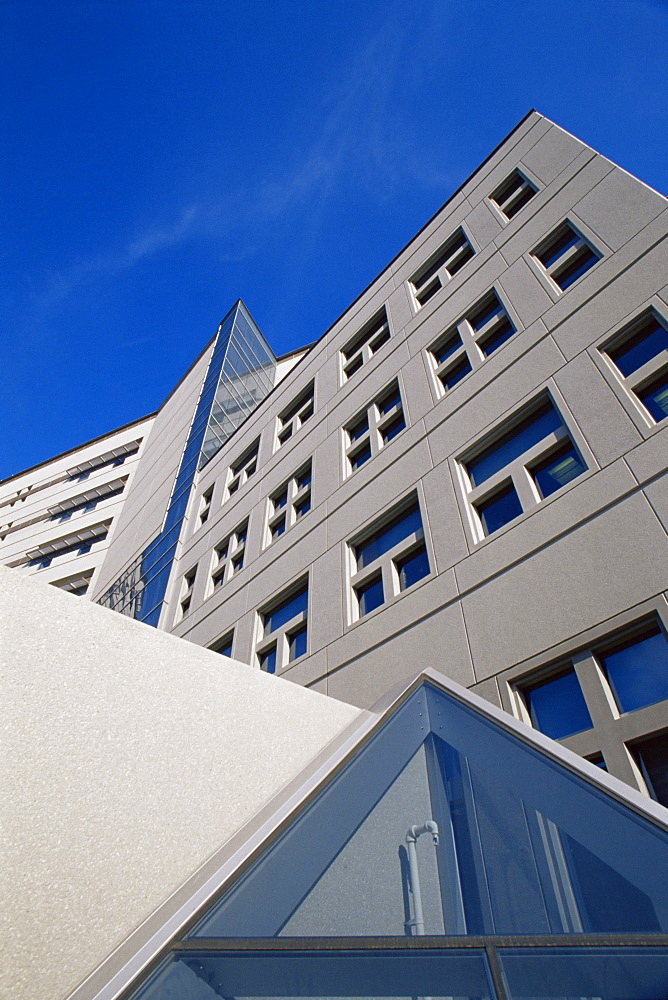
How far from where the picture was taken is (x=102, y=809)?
8.36 ft

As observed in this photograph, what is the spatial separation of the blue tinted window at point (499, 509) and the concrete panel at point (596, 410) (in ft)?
4.55

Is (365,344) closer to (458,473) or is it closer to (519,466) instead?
(458,473)

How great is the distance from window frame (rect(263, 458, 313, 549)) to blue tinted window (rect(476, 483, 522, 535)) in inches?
201

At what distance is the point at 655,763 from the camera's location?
5.05 m

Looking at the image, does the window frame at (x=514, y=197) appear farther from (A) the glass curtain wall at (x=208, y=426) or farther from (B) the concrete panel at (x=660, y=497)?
(A) the glass curtain wall at (x=208, y=426)

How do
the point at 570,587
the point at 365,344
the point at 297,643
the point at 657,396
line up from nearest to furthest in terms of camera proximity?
the point at 570,587 < the point at 657,396 < the point at 297,643 < the point at 365,344

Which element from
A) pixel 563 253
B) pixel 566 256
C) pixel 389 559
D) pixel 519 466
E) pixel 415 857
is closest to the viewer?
pixel 415 857

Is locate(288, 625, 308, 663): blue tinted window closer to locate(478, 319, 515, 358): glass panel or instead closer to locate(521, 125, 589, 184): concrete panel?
locate(478, 319, 515, 358): glass panel

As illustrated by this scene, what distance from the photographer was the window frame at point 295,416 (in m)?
16.8

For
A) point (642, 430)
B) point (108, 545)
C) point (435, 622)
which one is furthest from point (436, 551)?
point (108, 545)

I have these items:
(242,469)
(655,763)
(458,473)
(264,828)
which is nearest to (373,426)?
(458,473)

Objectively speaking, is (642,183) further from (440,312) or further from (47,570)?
(47,570)

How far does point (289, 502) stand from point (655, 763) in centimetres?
1025

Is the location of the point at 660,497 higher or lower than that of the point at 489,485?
lower
